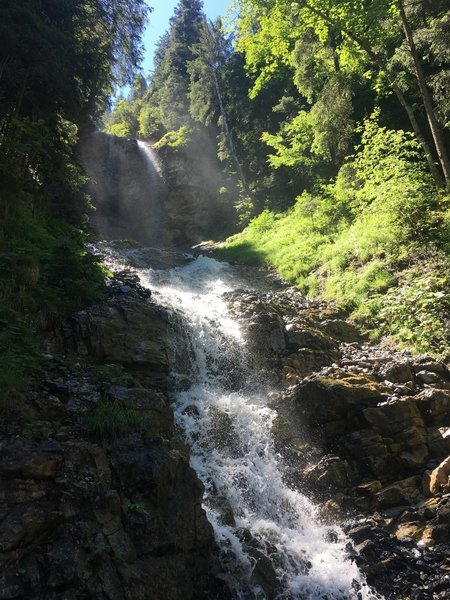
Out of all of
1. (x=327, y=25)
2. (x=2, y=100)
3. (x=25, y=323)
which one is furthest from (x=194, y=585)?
(x=327, y=25)

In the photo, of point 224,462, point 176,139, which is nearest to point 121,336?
point 224,462

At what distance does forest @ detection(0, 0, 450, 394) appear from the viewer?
1025 cm

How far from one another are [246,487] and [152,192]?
2692 cm

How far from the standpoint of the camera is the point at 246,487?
7.90 m

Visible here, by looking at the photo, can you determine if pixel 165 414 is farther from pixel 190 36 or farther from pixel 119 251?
pixel 190 36

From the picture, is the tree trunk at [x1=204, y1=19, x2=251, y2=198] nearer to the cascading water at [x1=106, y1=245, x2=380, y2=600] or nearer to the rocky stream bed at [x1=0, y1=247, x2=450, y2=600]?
the cascading water at [x1=106, y1=245, x2=380, y2=600]

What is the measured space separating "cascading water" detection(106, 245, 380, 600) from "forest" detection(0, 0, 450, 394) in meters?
3.29

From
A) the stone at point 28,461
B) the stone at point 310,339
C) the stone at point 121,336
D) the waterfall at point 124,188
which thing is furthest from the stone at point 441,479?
the waterfall at point 124,188

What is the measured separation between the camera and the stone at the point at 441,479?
7207 mm

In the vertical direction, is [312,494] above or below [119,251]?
below

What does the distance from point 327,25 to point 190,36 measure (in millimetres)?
29675

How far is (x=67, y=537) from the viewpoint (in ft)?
14.7

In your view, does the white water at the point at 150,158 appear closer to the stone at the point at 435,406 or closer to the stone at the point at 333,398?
the stone at the point at 333,398

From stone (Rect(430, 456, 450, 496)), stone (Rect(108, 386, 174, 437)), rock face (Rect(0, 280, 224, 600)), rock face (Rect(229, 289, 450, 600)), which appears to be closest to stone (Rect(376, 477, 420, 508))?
rock face (Rect(229, 289, 450, 600))
